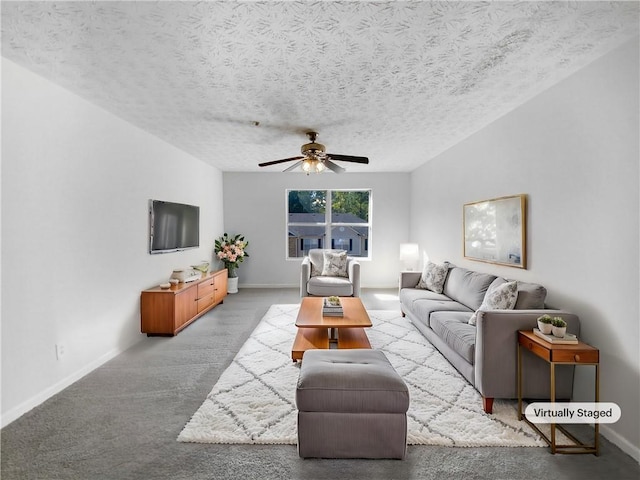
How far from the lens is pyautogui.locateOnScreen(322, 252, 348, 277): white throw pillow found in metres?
5.52

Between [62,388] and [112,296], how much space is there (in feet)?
3.08

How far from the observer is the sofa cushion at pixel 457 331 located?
2.48 meters

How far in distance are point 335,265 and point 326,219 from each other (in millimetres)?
1776

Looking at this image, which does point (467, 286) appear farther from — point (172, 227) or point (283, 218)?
point (283, 218)

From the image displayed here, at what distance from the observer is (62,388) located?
101 inches

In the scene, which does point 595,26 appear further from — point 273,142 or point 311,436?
point 273,142

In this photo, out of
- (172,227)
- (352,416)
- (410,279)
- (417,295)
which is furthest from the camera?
(410,279)

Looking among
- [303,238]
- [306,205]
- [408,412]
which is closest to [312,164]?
[408,412]

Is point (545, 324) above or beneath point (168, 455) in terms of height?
above

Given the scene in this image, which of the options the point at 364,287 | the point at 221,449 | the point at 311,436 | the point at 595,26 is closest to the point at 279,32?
the point at 595,26

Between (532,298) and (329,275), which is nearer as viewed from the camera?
(532,298)

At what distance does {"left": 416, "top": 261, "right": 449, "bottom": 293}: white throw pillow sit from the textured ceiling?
1.94 metres

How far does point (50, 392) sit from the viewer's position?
2.46 metres

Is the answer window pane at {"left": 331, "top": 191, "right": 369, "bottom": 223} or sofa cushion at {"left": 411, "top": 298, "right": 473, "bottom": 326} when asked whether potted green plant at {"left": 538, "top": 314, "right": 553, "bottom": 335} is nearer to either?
sofa cushion at {"left": 411, "top": 298, "right": 473, "bottom": 326}
